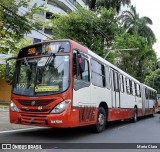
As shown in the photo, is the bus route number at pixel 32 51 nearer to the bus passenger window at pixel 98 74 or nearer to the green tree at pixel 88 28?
the bus passenger window at pixel 98 74

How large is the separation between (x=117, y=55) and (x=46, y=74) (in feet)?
99.3

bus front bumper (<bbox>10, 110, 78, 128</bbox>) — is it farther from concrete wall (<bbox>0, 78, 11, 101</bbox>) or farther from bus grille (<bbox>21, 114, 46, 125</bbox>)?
concrete wall (<bbox>0, 78, 11, 101</bbox>)

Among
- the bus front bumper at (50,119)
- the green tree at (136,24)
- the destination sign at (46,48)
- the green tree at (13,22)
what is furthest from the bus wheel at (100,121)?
the green tree at (136,24)

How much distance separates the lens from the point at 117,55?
38.8 metres

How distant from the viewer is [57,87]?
893cm

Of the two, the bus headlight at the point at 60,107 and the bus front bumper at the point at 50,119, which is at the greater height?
the bus headlight at the point at 60,107

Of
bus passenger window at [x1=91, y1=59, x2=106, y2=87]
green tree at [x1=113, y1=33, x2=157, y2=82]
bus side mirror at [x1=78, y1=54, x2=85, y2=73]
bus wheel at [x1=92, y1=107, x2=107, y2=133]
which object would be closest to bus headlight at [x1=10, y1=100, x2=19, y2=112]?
bus side mirror at [x1=78, y1=54, x2=85, y2=73]

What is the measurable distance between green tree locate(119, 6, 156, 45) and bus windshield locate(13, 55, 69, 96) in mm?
34366

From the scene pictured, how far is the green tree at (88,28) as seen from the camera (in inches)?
1089

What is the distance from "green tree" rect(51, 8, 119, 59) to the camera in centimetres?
2767

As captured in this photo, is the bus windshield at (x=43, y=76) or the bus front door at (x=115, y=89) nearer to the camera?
the bus windshield at (x=43, y=76)

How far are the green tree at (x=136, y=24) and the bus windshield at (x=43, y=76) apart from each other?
34366 mm

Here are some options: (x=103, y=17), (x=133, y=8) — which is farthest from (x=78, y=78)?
(x=133, y=8)

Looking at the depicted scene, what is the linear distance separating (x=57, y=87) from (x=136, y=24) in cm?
3608
